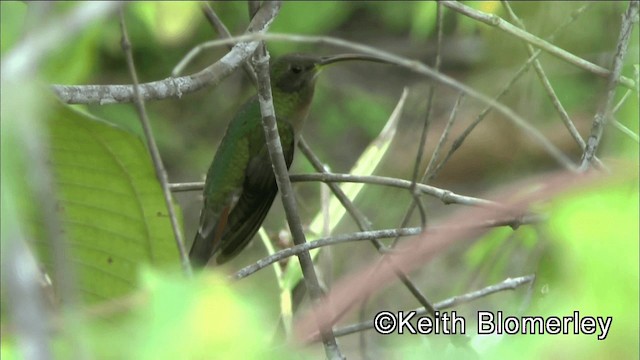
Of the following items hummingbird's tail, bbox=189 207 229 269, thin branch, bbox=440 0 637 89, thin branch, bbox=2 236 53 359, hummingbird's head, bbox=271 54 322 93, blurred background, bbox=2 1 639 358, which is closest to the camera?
thin branch, bbox=2 236 53 359

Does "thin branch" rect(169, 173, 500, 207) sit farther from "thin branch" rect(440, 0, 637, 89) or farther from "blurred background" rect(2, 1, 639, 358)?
"blurred background" rect(2, 1, 639, 358)

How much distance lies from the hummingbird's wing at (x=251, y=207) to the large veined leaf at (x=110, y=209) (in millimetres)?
392

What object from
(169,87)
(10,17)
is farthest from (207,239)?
(169,87)

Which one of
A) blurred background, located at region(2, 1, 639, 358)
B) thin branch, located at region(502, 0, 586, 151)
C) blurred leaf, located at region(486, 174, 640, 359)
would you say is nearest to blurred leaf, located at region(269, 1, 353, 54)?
blurred background, located at region(2, 1, 639, 358)

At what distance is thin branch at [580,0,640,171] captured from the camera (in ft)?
4.27

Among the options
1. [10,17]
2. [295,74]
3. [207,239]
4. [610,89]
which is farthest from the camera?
[295,74]

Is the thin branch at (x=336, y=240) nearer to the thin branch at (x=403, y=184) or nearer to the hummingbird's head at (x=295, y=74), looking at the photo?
the thin branch at (x=403, y=184)

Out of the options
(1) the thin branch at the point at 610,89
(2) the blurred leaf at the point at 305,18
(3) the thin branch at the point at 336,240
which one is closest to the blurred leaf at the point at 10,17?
(3) the thin branch at the point at 336,240

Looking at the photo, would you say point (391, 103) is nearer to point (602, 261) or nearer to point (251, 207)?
point (251, 207)

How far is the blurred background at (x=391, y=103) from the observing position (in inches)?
121

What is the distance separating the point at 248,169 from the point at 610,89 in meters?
1.14

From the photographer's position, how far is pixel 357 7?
4.87 m

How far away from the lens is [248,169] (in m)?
2.30

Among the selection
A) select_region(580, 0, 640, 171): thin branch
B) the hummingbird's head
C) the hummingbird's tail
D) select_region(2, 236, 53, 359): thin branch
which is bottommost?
select_region(2, 236, 53, 359): thin branch
